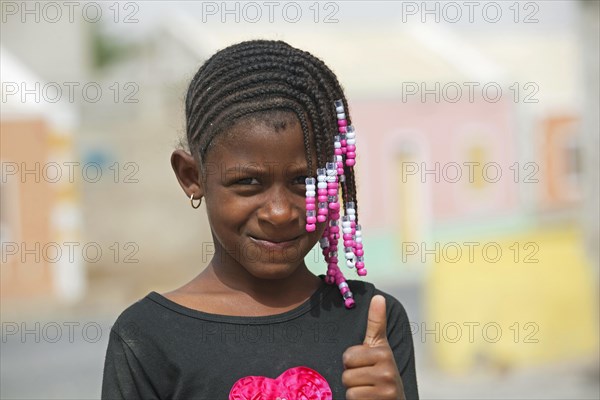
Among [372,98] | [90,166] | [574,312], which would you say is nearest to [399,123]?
[372,98]

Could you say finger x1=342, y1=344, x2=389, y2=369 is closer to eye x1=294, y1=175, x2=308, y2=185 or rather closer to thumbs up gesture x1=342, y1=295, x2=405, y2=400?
thumbs up gesture x1=342, y1=295, x2=405, y2=400

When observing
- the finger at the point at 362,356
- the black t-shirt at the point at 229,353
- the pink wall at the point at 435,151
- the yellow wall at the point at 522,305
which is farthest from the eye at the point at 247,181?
the pink wall at the point at 435,151

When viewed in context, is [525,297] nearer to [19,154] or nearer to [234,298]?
[234,298]

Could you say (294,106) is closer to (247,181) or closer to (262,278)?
(247,181)

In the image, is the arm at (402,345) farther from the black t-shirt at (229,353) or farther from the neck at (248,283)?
the neck at (248,283)

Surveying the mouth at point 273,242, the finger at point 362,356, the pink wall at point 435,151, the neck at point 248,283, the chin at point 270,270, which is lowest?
the finger at point 362,356

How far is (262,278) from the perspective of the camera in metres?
2.07

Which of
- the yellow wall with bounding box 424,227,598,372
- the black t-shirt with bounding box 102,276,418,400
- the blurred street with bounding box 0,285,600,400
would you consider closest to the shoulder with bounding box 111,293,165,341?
the black t-shirt with bounding box 102,276,418,400

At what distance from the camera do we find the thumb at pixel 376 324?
6.26 feet

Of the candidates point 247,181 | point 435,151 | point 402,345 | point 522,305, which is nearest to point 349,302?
point 402,345

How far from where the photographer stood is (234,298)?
208cm

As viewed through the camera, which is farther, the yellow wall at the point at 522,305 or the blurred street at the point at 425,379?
the yellow wall at the point at 522,305

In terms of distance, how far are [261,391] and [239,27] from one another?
56.9 feet

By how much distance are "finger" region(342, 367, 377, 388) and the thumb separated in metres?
0.08
